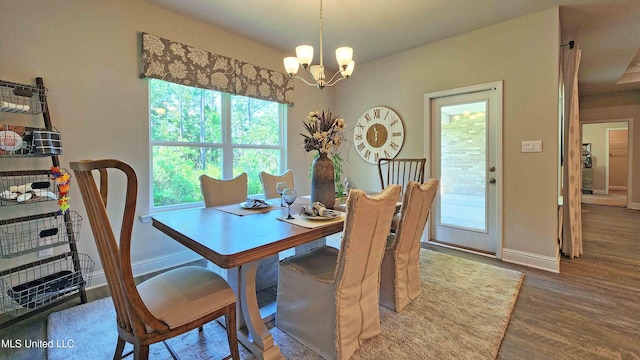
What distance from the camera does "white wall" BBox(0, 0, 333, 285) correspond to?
2.14 meters

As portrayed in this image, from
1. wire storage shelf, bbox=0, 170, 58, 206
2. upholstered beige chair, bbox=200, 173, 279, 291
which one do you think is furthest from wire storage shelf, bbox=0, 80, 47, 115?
upholstered beige chair, bbox=200, 173, 279, 291

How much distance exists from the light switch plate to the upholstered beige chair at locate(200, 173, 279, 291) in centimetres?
279

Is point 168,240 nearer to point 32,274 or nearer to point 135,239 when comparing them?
point 135,239

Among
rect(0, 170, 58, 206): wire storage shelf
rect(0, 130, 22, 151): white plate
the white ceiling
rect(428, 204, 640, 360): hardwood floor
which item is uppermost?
the white ceiling

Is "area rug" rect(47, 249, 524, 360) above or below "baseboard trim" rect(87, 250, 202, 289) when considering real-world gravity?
below

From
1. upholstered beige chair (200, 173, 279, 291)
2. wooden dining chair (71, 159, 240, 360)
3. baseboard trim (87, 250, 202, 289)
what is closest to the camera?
wooden dining chair (71, 159, 240, 360)

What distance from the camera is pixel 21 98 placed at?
214 centimetres

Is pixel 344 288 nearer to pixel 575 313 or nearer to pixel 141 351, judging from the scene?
pixel 141 351

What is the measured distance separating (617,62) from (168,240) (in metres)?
6.91

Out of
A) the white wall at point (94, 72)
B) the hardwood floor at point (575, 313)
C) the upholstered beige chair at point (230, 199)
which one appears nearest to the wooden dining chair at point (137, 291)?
the upholstered beige chair at point (230, 199)

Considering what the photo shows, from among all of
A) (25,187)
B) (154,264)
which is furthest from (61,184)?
(154,264)

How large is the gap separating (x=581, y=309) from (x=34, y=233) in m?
4.17
